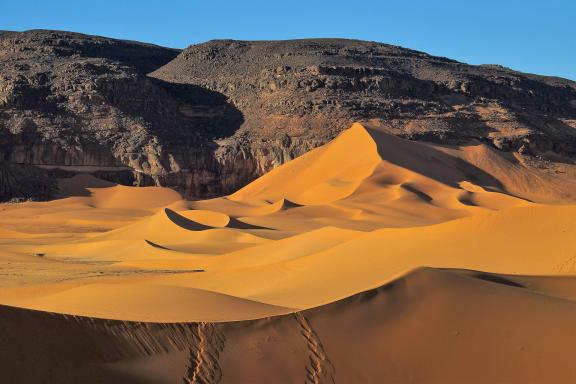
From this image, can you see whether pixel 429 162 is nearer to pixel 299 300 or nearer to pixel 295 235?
pixel 295 235

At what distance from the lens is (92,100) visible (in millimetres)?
52281

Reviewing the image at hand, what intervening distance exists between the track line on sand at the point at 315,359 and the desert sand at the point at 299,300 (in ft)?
0.04

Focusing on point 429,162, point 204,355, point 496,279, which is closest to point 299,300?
point 496,279

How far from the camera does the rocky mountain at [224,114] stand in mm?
49625

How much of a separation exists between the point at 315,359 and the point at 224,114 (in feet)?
164

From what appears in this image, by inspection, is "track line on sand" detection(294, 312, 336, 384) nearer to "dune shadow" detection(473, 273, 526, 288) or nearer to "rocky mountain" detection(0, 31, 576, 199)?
"dune shadow" detection(473, 273, 526, 288)

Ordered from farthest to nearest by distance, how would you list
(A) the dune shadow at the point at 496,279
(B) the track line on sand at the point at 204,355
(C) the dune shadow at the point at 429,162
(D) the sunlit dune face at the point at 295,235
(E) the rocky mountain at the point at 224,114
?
(E) the rocky mountain at the point at 224,114, (C) the dune shadow at the point at 429,162, (D) the sunlit dune face at the point at 295,235, (A) the dune shadow at the point at 496,279, (B) the track line on sand at the point at 204,355

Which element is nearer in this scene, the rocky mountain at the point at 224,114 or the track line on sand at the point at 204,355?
the track line on sand at the point at 204,355

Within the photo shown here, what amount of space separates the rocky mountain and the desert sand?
17269 millimetres

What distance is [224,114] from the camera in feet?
188

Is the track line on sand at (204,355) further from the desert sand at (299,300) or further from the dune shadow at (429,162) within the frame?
the dune shadow at (429,162)

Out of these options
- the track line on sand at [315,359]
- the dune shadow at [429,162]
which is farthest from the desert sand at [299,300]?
the dune shadow at [429,162]

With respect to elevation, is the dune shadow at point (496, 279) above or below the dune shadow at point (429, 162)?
below

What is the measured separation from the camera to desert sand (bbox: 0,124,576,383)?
24.3 feet
